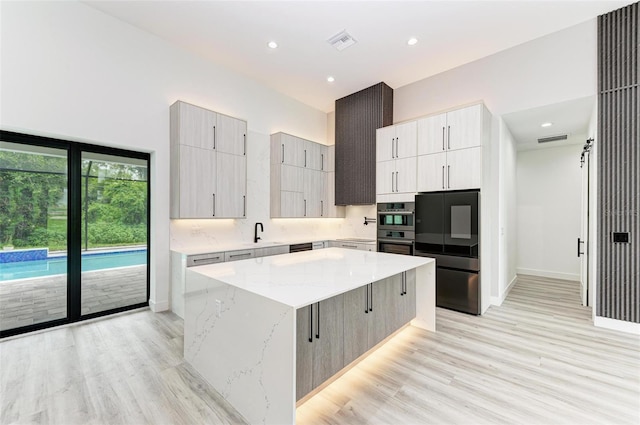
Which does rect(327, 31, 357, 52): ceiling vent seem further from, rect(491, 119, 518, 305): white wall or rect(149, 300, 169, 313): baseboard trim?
rect(149, 300, 169, 313): baseboard trim

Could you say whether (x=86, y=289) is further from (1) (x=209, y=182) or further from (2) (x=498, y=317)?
(2) (x=498, y=317)

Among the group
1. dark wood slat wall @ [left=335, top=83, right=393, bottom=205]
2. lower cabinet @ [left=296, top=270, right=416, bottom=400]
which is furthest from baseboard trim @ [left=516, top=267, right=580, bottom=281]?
lower cabinet @ [left=296, top=270, right=416, bottom=400]

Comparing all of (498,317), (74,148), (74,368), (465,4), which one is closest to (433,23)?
(465,4)

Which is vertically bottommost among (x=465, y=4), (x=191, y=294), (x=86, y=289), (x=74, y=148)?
(x=86, y=289)

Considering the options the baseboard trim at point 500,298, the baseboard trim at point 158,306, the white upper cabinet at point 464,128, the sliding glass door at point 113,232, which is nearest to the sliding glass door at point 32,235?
the sliding glass door at point 113,232

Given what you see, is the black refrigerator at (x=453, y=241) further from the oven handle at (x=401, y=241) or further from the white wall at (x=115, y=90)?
the white wall at (x=115, y=90)

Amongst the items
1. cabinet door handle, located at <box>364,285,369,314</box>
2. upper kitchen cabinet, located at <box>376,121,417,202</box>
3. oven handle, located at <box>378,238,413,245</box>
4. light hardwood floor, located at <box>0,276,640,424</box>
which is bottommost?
light hardwood floor, located at <box>0,276,640,424</box>

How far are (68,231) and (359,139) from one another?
4.44 m

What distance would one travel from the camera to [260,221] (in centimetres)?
482

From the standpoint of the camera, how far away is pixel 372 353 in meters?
2.55

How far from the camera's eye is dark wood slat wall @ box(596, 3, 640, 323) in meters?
3.00

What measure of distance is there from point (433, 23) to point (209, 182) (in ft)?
11.7

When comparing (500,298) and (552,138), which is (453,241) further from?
(552,138)

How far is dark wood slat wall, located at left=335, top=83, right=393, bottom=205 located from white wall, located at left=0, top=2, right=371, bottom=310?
162 centimetres
